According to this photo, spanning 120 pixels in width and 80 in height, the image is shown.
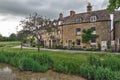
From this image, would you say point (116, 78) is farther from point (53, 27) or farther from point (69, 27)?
point (69, 27)

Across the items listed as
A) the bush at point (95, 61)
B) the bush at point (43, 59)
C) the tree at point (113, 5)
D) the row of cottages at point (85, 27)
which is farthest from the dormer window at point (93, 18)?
the bush at point (95, 61)

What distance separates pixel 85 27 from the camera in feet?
142

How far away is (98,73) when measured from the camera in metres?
14.9

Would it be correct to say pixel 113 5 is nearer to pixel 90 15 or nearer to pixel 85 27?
pixel 85 27

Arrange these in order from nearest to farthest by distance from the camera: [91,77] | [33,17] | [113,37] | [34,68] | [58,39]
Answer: [91,77] < [34,68] < [33,17] < [113,37] < [58,39]

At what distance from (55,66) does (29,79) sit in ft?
11.2

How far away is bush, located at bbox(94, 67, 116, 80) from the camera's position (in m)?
14.5

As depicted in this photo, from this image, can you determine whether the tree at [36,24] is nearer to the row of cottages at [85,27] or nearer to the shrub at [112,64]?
the row of cottages at [85,27]

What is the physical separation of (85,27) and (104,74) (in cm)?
2939

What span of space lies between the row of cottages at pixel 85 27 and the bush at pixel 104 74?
21.3m

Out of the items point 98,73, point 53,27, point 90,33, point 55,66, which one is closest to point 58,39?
point 90,33

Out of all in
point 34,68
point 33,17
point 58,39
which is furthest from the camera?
point 58,39

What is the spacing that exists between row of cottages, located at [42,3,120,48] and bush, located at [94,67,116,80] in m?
21.3

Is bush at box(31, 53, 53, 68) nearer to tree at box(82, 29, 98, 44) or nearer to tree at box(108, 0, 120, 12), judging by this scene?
tree at box(108, 0, 120, 12)
